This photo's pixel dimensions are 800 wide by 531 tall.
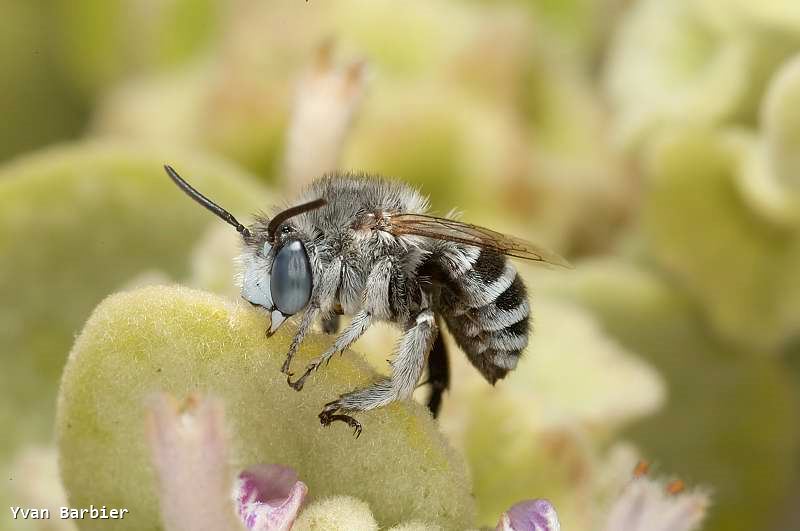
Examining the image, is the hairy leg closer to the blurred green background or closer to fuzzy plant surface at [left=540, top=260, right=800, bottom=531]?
the blurred green background

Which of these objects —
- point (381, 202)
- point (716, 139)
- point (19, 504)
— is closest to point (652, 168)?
point (716, 139)

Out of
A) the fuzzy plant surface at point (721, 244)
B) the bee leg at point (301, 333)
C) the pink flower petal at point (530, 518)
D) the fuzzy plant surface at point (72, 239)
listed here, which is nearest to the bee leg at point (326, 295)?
the bee leg at point (301, 333)

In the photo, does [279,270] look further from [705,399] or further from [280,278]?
[705,399]

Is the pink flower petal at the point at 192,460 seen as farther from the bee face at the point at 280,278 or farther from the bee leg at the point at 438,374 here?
the bee leg at the point at 438,374

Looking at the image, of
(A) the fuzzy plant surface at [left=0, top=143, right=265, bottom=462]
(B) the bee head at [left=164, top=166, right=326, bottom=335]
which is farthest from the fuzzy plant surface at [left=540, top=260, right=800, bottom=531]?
(B) the bee head at [left=164, top=166, right=326, bottom=335]

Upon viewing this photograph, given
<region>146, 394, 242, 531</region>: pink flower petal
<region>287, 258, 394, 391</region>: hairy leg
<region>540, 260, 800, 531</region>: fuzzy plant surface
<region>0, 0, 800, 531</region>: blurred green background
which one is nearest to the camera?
<region>146, 394, 242, 531</region>: pink flower petal
